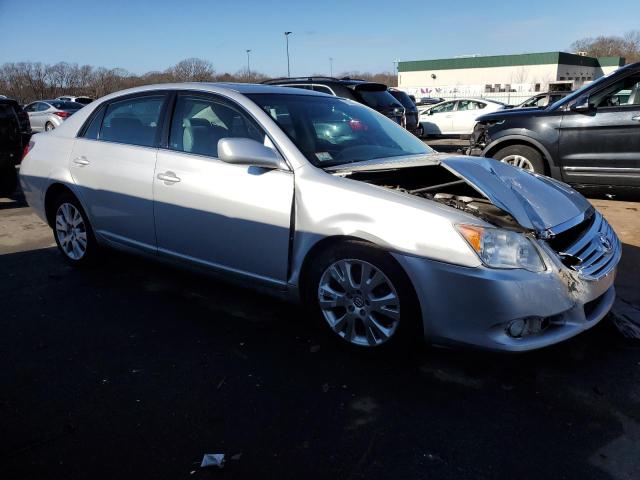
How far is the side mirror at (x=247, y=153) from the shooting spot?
127 inches

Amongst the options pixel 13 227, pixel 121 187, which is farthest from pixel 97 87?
pixel 121 187

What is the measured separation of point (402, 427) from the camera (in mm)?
2494

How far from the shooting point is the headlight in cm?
268

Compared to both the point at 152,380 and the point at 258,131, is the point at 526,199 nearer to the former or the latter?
the point at 258,131

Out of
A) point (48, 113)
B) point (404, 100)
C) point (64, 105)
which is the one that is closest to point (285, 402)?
point (404, 100)

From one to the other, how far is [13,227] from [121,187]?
3351 mm

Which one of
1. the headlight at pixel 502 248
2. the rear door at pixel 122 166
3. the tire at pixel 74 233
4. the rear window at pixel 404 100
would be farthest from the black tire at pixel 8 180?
the rear window at pixel 404 100

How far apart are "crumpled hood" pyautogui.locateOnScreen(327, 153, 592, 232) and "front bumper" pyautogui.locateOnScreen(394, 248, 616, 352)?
350mm

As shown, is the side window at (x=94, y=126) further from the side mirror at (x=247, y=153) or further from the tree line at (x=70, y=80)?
the tree line at (x=70, y=80)

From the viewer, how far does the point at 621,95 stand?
6648 mm

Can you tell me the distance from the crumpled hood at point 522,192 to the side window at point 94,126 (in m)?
2.95

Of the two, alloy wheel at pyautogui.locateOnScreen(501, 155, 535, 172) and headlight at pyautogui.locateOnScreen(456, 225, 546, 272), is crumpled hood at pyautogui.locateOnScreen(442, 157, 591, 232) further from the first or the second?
alloy wheel at pyautogui.locateOnScreen(501, 155, 535, 172)

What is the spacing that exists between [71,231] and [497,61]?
2588 inches

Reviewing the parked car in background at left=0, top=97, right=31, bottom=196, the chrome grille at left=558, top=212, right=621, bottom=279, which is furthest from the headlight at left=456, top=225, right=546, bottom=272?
the parked car in background at left=0, top=97, right=31, bottom=196
